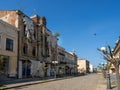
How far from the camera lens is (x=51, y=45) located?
58.7m

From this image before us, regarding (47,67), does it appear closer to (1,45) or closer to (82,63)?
(1,45)

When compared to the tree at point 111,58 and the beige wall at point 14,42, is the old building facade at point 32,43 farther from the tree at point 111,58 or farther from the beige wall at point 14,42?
Answer: the tree at point 111,58

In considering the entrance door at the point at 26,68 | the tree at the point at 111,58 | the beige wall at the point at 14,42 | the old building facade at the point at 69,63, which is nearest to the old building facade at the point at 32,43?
the entrance door at the point at 26,68

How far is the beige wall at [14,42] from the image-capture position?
3312 centimetres

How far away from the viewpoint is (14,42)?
1446 inches

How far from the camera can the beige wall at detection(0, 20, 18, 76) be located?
33125mm

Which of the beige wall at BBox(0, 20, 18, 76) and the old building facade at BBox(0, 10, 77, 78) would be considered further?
the old building facade at BBox(0, 10, 77, 78)

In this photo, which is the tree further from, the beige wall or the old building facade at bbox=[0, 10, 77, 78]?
the old building facade at bbox=[0, 10, 77, 78]

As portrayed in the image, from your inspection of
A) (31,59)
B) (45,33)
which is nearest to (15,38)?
(31,59)

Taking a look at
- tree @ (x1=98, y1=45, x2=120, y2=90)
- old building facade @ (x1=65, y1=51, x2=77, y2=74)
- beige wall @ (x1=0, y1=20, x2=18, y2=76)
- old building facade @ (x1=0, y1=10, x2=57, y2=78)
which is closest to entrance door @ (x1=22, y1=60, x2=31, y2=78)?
Answer: old building facade @ (x1=0, y1=10, x2=57, y2=78)

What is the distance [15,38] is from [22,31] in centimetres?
327

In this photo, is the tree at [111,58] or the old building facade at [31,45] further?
the old building facade at [31,45]

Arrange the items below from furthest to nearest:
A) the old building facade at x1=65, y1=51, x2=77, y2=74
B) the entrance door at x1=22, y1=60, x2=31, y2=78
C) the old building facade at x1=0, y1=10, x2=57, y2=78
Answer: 1. the old building facade at x1=65, y1=51, x2=77, y2=74
2. the entrance door at x1=22, y1=60, x2=31, y2=78
3. the old building facade at x1=0, y1=10, x2=57, y2=78

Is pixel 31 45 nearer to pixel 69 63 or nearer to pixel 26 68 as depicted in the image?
pixel 26 68
